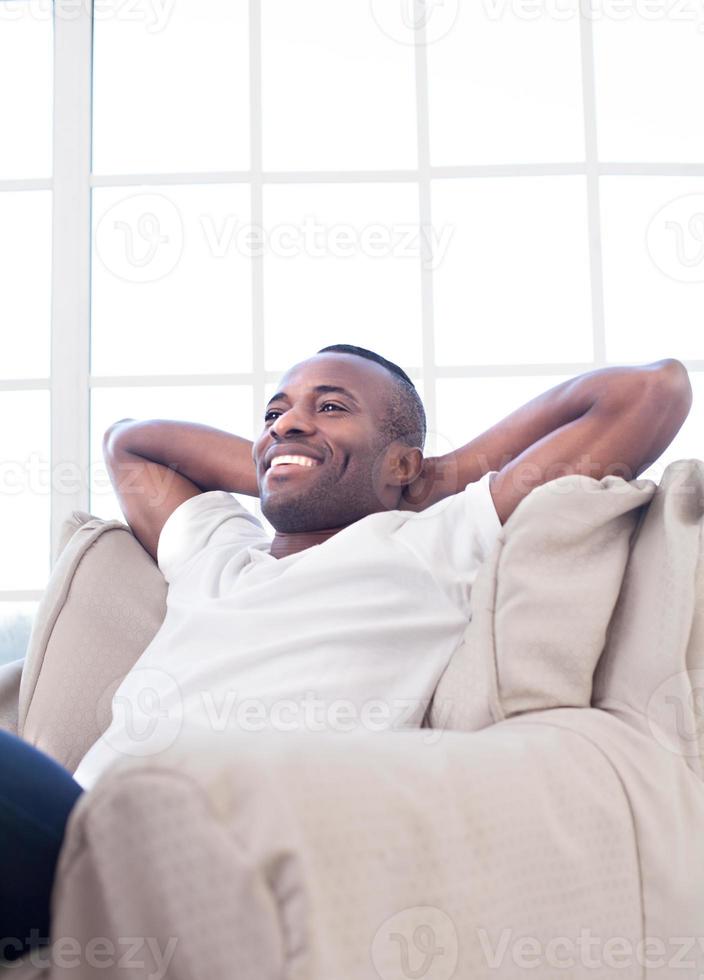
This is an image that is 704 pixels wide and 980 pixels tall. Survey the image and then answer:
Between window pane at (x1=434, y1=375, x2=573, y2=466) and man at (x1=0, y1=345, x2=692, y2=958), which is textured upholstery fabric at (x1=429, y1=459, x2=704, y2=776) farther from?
window pane at (x1=434, y1=375, x2=573, y2=466)

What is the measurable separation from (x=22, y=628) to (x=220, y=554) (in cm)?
98

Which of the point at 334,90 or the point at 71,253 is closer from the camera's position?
the point at 71,253

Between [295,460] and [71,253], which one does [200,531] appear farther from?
[71,253]

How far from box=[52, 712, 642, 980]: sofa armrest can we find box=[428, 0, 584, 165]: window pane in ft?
7.10

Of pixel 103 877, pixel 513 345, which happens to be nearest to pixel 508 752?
pixel 103 877

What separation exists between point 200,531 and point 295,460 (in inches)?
7.5

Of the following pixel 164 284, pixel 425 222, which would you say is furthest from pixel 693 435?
pixel 164 284

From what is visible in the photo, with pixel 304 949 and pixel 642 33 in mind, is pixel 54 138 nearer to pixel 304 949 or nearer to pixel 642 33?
pixel 642 33

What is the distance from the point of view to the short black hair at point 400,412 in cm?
153

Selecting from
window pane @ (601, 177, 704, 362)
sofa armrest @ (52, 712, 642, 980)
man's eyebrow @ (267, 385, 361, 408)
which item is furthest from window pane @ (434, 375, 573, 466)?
sofa armrest @ (52, 712, 642, 980)

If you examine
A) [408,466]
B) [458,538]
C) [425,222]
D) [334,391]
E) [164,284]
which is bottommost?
[458,538]

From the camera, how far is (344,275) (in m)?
2.52

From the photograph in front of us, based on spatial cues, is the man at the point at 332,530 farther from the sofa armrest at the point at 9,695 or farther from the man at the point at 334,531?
the sofa armrest at the point at 9,695

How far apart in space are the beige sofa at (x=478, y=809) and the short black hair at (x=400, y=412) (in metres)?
0.46
